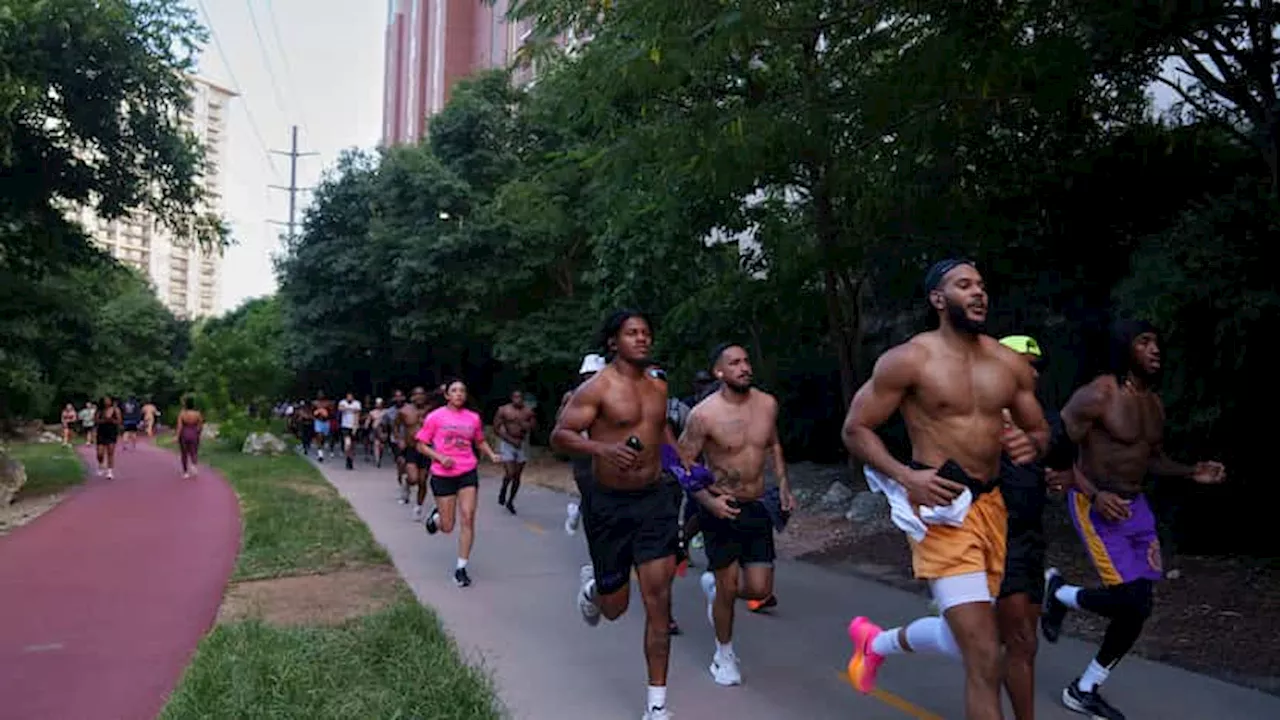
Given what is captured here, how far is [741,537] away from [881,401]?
2231 millimetres

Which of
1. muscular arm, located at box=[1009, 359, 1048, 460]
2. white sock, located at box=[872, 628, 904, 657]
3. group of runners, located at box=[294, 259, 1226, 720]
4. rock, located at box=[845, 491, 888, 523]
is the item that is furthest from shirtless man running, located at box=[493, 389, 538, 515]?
muscular arm, located at box=[1009, 359, 1048, 460]

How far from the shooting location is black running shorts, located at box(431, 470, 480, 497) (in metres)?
9.48

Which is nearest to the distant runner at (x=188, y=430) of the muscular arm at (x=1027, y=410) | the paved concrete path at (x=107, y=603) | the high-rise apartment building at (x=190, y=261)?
the paved concrete path at (x=107, y=603)

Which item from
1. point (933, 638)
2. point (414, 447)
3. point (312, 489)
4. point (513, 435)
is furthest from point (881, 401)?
point (312, 489)

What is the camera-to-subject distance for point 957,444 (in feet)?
13.4

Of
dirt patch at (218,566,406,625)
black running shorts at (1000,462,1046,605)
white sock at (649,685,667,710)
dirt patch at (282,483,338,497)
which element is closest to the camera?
black running shorts at (1000,462,1046,605)

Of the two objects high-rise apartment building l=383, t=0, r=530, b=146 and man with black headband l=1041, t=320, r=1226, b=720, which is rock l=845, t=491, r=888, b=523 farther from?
high-rise apartment building l=383, t=0, r=530, b=146

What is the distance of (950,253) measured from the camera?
1140cm

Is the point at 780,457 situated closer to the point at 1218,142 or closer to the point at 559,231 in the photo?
the point at 1218,142

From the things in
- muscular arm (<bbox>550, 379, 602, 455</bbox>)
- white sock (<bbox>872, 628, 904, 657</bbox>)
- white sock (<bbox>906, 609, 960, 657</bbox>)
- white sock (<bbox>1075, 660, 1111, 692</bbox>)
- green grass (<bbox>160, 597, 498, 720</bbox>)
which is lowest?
green grass (<bbox>160, 597, 498, 720</bbox>)

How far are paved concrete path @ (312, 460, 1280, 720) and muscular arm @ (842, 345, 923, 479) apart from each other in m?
1.79

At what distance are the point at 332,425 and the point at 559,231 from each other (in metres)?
10.9

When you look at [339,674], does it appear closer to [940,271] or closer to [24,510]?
[940,271]

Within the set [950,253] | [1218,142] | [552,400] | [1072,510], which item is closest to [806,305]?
[950,253]
